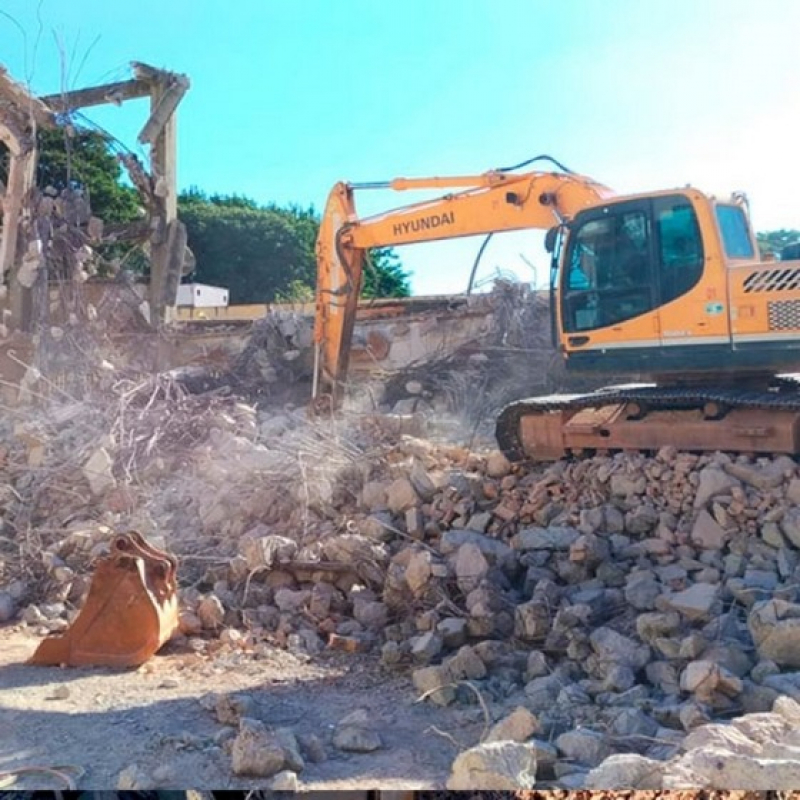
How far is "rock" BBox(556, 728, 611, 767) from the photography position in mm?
2508

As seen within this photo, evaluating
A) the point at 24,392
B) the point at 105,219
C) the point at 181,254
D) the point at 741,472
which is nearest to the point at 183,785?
the point at 741,472

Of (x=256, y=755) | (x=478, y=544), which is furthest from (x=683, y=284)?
(x=256, y=755)

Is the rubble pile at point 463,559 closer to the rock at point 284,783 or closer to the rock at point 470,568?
the rock at point 470,568

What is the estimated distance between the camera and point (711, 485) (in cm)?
453

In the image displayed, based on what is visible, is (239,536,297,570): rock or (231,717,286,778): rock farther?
(239,536,297,570): rock

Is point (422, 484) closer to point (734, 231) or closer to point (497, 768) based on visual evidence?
point (734, 231)

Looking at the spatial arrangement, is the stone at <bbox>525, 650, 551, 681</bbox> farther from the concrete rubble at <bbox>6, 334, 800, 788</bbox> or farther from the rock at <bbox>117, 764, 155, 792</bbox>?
the rock at <bbox>117, 764, 155, 792</bbox>

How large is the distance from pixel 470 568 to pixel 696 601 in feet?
3.09

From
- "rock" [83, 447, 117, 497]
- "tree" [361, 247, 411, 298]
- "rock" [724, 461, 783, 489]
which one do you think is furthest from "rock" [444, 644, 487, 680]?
"tree" [361, 247, 411, 298]

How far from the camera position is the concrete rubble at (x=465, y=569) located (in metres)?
2.70

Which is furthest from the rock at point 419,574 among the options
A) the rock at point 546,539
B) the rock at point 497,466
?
the rock at point 497,466

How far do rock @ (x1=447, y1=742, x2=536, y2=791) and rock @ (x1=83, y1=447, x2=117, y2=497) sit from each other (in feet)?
12.6

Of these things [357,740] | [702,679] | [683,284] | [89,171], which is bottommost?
[357,740]

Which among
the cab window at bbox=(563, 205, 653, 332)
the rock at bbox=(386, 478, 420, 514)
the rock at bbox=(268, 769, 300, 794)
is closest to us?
the rock at bbox=(268, 769, 300, 794)
